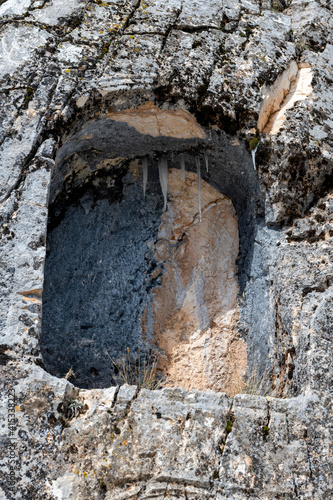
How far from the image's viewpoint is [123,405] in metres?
3.51

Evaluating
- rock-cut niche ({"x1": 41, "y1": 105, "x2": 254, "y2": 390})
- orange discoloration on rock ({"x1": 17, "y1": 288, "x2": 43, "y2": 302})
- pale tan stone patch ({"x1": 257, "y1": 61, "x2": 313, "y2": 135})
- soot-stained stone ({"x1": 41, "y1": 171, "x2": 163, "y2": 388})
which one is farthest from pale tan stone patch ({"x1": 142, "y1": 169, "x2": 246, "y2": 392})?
orange discoloration on rock ({"x1": 17, "y1": 288, "x2": 43, "y2": 302})

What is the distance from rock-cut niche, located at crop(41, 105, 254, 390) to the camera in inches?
188

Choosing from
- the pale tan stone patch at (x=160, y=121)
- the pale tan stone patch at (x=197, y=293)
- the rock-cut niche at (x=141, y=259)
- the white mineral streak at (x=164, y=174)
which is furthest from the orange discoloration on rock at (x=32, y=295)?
the white mineral streak at (x=164, y=174)

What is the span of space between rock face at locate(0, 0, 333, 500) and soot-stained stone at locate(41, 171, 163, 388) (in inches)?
1.5

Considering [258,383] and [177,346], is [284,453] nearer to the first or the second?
[258,383]

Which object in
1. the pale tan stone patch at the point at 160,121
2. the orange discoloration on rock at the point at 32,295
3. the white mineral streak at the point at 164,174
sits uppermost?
the pale tan stone patch at the point at 160,121

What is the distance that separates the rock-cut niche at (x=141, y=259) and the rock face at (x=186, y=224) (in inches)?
0.9

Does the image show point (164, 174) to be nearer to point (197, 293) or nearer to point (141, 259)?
point (141, 259)

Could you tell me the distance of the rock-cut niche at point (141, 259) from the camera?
4.79m

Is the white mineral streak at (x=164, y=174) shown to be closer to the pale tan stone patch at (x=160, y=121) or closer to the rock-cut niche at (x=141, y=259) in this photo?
the rock-cut niche at (x=141, y=259)

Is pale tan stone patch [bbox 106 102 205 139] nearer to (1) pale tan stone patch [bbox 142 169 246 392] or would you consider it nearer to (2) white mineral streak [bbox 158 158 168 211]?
(2) white mineral streak [bbox 158 158 168 211]

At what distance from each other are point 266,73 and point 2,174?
2486 millimetres

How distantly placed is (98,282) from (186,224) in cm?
104

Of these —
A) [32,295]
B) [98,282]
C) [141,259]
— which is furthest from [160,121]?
[32,295]
